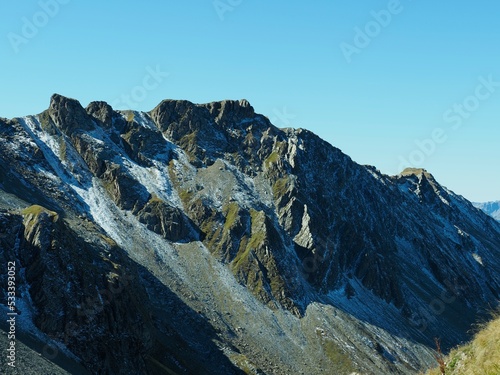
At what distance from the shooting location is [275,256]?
12862 centimetres

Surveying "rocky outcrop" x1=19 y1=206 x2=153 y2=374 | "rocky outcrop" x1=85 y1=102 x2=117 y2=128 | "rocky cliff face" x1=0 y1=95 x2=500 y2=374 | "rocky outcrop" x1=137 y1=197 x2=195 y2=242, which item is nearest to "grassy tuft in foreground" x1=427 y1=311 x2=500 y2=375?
"rocky outcrop" x1=19 y1=206 x2=153 y2=374

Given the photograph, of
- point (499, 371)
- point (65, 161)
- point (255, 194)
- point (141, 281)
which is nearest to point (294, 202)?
point (255, 194)

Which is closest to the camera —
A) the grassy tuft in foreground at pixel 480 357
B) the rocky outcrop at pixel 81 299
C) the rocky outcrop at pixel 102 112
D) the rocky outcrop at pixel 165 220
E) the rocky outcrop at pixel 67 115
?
the grassy tuft in foreground at pixel 480 357

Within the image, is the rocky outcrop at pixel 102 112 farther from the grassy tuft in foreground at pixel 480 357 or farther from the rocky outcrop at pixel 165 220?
the grassy tuft in foreground at pixel 480 357

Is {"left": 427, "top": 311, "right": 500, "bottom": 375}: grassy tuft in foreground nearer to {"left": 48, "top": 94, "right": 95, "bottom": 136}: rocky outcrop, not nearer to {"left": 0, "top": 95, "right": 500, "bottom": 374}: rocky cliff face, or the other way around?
{"left": 0, "top": 95, "right": 500, "bottom": 374}: rocky cliff face

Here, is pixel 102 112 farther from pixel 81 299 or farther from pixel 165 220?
pixel 81 299

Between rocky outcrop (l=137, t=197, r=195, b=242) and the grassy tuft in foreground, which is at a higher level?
the grassy tuft in foreground

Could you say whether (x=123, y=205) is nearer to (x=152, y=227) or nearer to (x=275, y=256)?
(x=152, y=227)

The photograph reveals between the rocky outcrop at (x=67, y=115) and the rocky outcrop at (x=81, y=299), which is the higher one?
the rocky outcrop at (x=67, y=115)

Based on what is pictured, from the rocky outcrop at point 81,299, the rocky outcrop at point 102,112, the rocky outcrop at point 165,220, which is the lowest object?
the rocky outcrop at point 81,299

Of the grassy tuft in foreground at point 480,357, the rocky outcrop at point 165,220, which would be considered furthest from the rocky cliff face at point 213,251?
the grassy tuft in foreground at point 480,357

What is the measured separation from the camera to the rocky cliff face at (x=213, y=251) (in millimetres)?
72125

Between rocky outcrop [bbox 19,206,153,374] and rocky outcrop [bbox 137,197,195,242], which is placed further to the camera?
rocky outcrop [bbox 137,197,195,242]

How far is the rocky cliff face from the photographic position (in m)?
72.1
